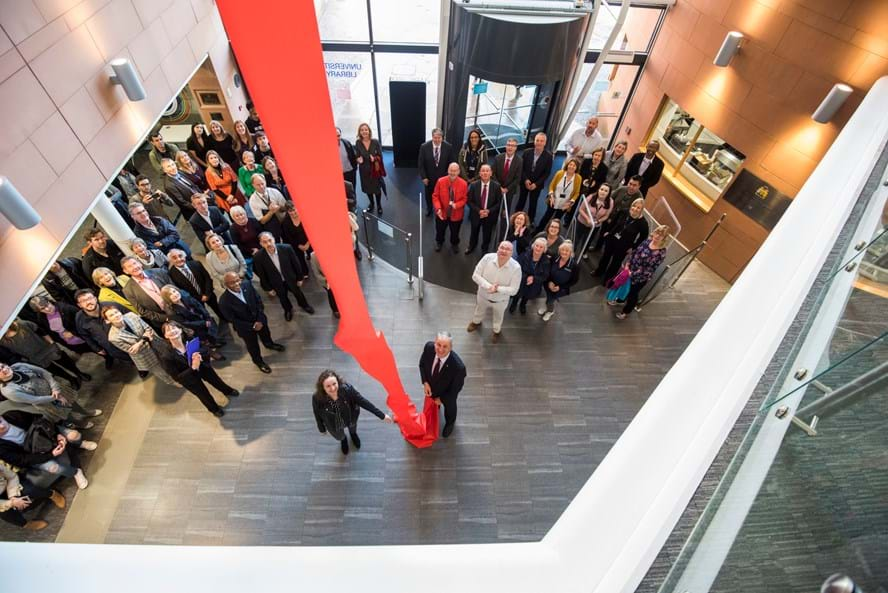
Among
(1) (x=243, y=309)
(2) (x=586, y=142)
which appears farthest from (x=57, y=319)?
(2) (x=586, y=142)

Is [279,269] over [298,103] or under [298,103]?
under

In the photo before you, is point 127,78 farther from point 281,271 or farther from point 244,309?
point 244,309

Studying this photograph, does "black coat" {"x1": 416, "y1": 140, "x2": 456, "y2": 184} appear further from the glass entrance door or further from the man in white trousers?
the man in white trousers

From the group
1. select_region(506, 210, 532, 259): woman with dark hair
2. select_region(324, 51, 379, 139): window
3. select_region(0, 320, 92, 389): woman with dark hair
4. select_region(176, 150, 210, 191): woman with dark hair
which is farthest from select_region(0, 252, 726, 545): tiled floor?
select_region(324, 51, 379, 139): window

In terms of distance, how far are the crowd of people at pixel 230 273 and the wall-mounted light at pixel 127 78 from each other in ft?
2.92

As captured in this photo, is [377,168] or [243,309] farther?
[377,168]

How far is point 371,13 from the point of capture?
23.9 feet

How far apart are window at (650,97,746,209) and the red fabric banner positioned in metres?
7.43

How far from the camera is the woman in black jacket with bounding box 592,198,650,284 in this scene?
18.2 ft

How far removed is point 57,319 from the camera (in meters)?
4.40

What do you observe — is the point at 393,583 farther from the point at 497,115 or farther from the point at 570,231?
the point at 497,115

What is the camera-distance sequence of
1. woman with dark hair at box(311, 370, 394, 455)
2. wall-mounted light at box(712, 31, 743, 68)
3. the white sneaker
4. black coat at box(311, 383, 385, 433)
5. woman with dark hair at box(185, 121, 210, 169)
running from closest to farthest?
woman with dark hair at box(311, 370, 394, 455) < black coat at box(311, 383, 385, 433) < the white sneaker < wall-mounted light at box(712, 31, 743, 68) < woman with dark hair at box(185, 121, 210, 169)

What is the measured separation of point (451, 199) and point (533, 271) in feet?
5.63

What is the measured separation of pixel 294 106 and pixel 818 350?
2109 millimetres
